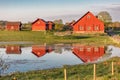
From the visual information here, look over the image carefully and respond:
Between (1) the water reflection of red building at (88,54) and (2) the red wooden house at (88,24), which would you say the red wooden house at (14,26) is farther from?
(1) the water reflection of red building at (88,54)

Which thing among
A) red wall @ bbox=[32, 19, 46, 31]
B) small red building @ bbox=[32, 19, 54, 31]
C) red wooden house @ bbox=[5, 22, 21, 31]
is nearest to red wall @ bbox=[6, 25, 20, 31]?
red wooden house @ bbox=[5, 22, 21, 31]

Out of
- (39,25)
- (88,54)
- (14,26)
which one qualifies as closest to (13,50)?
(88,54)

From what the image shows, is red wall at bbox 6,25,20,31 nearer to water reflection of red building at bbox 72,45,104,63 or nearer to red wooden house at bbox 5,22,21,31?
red wooden house at bbox 5,22,21,31

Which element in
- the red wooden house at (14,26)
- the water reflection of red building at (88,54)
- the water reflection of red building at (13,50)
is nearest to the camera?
the water reflection of red building at (88,54)

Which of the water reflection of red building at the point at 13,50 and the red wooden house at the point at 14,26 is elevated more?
the red wooden house at the point at 14,26

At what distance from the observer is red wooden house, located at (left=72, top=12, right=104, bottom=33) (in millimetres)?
101125

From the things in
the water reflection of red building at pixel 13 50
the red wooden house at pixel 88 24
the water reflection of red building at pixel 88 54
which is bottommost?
the water reflection of red building at pixel 88 54

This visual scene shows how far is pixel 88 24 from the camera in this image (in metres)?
102

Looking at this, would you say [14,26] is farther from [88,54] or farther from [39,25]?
[88,54]

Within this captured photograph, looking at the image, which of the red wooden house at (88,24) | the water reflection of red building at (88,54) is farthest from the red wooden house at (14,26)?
the water reflection of red building at (88,54)

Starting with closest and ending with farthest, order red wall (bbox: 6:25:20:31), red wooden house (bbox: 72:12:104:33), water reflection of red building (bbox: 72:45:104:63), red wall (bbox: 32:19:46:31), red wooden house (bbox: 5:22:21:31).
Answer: water reflection of red building (bbox: 72:45:104:63) < red wooden house (bbox: 72:12:104:33) < red wall (bbox: 32:19:46:31) < red wall (bbox: 6:25:20:31) < red wooden house (bbox: 5:22:21:31)

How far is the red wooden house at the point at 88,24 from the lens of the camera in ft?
332

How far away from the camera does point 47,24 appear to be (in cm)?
12388

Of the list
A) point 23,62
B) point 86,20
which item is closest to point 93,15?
point 86,20
